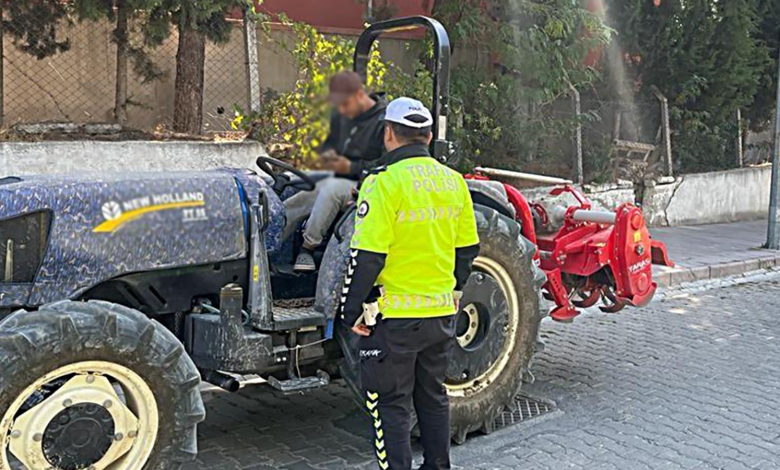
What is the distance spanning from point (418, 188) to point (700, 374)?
11.6 feet

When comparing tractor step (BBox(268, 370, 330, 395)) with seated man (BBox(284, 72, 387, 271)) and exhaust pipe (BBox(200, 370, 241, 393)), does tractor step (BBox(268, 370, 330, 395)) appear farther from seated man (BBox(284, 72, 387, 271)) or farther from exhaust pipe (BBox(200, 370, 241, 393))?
seated man (BBox(284, 72, 387, 271))

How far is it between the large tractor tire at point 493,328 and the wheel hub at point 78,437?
198 centimetres

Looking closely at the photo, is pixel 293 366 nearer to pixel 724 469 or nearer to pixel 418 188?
pixel 418 188

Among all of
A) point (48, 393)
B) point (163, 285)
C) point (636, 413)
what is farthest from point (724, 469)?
point (48, 393)

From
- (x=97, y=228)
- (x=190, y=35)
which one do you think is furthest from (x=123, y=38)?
(x=97, y=228)

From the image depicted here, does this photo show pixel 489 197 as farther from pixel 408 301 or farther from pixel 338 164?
pixel 338 164

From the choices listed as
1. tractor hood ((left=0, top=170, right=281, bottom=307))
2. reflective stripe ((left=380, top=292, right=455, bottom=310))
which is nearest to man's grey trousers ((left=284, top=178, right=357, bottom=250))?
tractor hood ((left=0, top=170, right=281, bottom=307))

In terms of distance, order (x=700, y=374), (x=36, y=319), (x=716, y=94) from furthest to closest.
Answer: (x=716, y=94), (x=700, y=374), (x=36, y=319)

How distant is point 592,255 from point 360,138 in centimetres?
299

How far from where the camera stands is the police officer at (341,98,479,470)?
383cm

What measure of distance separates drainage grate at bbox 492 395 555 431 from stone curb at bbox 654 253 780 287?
509 cm

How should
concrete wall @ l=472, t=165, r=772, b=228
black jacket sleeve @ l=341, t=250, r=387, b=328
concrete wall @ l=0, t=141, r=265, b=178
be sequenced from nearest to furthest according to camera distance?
black jacket sleeve @ l=341, t=250, r=387, b=328
concrete wall @ l=0, t=141, r=265, b=178
concrete wall @ l=472, t=165, r=772, b=228

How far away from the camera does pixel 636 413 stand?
5.51 meters

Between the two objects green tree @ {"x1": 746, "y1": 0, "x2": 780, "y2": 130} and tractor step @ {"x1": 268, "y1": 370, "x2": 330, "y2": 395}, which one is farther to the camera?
green tree @ {"x1": 746, "y1": 0, "x2": 780, "y2": 130}
